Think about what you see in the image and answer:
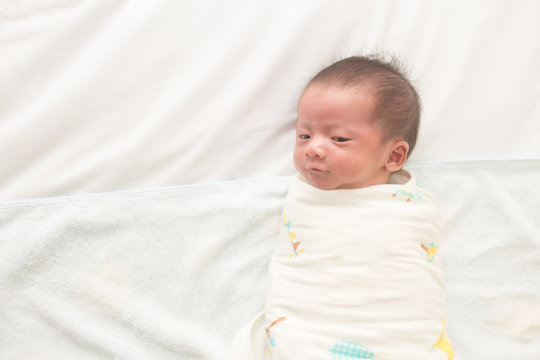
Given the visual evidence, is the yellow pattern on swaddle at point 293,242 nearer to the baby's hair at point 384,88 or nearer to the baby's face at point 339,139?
the baby's face at point 339,139

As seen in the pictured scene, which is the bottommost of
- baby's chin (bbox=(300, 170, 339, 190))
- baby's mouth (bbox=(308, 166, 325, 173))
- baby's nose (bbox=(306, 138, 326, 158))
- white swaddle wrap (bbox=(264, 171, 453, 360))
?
white swaddle wrap (bbox=(264, 171, 453, 360))

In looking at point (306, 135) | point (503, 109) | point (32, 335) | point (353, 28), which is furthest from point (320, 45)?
point (32, 335)

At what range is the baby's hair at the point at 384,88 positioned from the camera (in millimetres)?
990

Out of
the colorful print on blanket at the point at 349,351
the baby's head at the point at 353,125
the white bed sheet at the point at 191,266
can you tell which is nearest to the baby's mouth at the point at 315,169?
the baby's head at the point at 353,125

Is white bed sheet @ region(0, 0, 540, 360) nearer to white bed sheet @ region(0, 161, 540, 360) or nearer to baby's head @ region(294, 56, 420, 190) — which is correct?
white bed sheet @ region(0, 161, 540, 360)

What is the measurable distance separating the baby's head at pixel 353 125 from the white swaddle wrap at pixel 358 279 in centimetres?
5

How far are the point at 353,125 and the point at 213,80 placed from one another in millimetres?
338

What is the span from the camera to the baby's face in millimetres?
972

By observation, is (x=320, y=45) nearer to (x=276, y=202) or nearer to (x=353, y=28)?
(x=353, y=28)

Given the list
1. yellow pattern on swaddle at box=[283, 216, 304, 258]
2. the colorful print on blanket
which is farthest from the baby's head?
the colorful print on blanket

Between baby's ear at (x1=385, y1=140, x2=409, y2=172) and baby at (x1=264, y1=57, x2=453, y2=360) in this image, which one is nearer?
baby at (x1=264, y1=57, x2=453, y2=360)

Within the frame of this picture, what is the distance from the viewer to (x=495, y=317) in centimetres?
107

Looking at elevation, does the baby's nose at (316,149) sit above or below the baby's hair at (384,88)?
below

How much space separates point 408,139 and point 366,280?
0.33m
